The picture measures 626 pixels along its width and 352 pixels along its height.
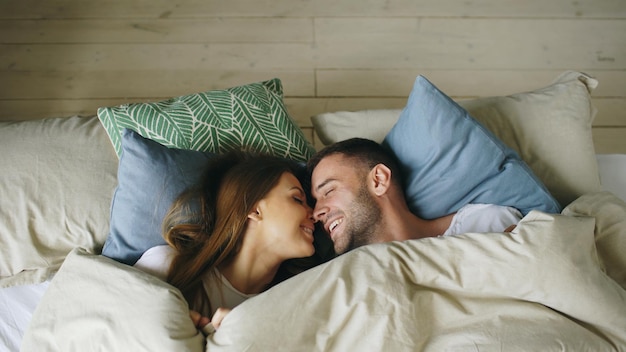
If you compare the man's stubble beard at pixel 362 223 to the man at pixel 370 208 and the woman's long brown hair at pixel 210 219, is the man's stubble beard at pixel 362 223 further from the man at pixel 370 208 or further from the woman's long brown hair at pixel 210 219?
the woman's long brown hair at pixel 210 219

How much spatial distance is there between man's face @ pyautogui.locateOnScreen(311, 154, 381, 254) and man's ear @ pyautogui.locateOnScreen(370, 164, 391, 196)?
0.9 inches

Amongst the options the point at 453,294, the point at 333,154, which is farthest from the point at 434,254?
the point at 333,154

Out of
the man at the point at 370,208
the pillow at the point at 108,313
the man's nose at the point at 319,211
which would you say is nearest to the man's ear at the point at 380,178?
the man at the point at 370,208

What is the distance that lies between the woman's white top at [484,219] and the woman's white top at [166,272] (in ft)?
1.91

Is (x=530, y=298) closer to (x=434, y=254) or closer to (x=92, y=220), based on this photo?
(x=434, y=254)

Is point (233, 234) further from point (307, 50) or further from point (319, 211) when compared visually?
point (307, 50)

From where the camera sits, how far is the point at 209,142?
1.70 metres

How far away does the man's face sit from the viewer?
1602 mm

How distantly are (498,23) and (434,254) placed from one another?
5.05 feet

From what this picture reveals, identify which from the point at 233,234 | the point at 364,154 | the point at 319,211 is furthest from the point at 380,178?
the point at 233,234

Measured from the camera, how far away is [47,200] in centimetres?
166

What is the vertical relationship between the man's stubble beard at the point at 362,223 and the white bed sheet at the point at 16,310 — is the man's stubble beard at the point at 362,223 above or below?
above

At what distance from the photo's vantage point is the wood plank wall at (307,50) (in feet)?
7.66

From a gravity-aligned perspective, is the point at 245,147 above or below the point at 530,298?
above
